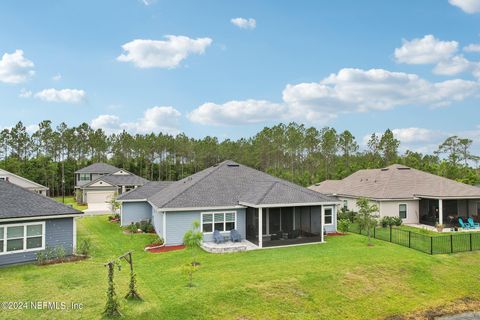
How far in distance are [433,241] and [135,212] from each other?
2126 cm

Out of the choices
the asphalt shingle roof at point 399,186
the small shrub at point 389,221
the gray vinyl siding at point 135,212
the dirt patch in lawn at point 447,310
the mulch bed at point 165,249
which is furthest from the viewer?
the gray vinyl siding at point 135,212

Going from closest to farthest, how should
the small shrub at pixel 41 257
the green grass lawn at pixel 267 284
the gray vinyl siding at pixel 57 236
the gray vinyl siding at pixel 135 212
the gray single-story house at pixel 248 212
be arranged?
1. the green grass lawn at pixel 267 284
2. the small shrub at pixel 41 257
3. the gray vinyl siding at pixel 57 236
4. the gray single-story house at pixel 248 212
5. the gray vinyl siding at pixel 135 212

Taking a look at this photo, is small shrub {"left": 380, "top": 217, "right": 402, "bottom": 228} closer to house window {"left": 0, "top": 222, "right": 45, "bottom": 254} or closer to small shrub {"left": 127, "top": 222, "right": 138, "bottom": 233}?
small shrub {"left": 127, "top": 222, "right": 138, "bottom": 233}

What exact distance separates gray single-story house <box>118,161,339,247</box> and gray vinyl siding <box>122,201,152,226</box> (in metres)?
5.54

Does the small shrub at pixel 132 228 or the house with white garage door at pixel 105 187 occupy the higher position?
the house with white garage door at pixel 105 187

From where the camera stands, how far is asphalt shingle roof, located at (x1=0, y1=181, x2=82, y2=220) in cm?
1519

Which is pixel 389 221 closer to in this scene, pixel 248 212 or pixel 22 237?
pixel 248 212

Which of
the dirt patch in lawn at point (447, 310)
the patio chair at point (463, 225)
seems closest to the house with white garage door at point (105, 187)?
the patio chair at point (463, 225)

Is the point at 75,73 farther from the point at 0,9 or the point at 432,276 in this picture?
the point at 432,276

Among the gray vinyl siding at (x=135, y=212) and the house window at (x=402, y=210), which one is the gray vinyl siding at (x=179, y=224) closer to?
the gray vinyl siding at (x=135, y=212)

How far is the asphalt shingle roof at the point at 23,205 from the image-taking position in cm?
1519

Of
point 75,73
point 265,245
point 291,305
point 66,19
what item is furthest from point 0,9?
point 291,305

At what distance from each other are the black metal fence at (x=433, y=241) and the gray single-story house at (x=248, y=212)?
385cm

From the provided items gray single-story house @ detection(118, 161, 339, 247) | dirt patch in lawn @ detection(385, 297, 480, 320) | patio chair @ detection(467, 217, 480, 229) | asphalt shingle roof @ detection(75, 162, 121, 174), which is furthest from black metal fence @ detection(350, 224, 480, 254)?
asphalt shingle roof @ detection(75, 162, 121, 174)
